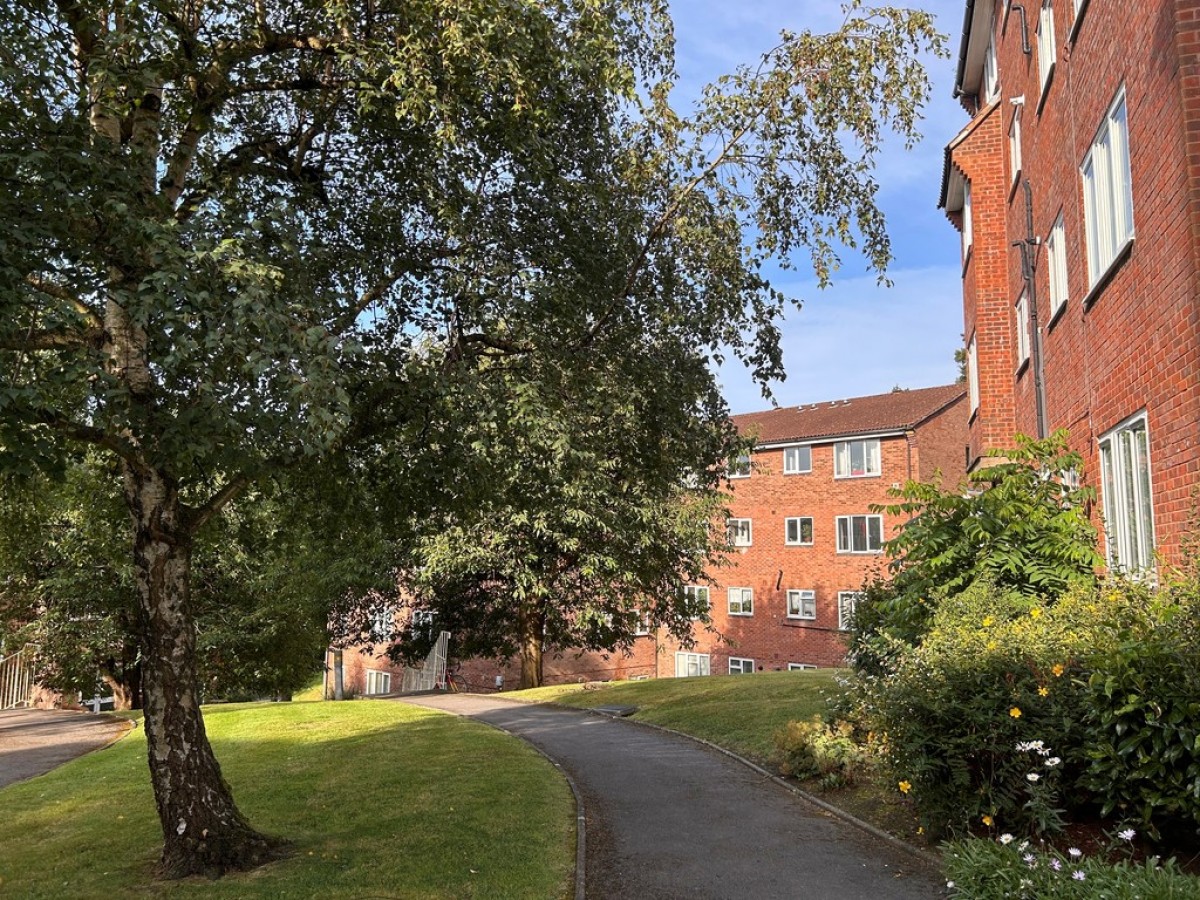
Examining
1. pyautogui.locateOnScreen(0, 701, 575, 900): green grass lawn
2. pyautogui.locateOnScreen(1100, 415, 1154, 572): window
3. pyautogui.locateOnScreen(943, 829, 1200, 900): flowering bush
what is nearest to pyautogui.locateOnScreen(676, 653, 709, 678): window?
pyautogui.locateOnScreen(0, 701, 575, 900): green grass lawn

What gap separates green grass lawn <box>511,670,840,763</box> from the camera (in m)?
15.2

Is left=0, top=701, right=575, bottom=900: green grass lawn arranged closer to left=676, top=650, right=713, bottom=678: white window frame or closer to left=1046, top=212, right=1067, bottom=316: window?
left=1046, top=212, right=1067, bottom=316: window

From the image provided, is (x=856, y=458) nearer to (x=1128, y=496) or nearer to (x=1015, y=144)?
(x=1015, y=144)

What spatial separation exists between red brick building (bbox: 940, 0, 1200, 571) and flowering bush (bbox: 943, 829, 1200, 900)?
254 centimetres

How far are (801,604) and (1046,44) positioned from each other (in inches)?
1138

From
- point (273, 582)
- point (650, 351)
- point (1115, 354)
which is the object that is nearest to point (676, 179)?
point (650, 351)

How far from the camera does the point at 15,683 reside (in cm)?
2980

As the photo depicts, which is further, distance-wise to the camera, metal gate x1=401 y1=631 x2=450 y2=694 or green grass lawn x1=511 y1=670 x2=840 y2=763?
metal gate x1=401 y1=631 x2=450 y2=694

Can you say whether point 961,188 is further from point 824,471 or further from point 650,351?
point 824,471

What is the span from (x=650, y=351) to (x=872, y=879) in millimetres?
6009

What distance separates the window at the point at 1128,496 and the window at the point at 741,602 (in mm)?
31649

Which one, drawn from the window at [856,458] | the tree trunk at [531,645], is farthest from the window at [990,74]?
the window at [856,458]

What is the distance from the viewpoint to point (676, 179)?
11.5m

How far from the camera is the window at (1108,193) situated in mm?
9127
